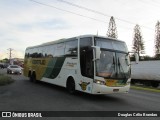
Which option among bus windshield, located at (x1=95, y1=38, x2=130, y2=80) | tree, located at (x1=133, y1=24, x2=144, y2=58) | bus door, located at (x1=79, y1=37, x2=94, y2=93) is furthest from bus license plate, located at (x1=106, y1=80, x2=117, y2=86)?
tree, located at (x1=133, y1=24, x2=144, y2=58)

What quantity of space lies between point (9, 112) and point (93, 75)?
4.70 meters

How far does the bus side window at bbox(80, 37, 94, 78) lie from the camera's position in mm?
13586

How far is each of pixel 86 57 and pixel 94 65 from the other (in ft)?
2.99

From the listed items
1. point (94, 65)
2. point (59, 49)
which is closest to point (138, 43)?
point (59, 49)

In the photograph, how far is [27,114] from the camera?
9.73m

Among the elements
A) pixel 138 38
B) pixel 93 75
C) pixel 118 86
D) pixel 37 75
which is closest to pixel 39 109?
pixel 93 75

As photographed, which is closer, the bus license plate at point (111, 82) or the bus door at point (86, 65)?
the bus license plate at point (111, 82)

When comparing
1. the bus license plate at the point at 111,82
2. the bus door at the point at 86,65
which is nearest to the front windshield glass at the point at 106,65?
the bus license plate at the point at 111,82

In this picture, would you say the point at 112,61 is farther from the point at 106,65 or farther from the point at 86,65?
the point at 86,65

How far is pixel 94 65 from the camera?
43.5ft

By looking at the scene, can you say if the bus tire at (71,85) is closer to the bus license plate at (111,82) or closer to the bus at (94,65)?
the bus at (94,65)

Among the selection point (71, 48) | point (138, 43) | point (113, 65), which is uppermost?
point (138, 43)

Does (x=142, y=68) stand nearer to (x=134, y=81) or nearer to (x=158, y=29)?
(x=134, y=81)

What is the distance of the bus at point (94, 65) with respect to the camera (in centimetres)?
1325
